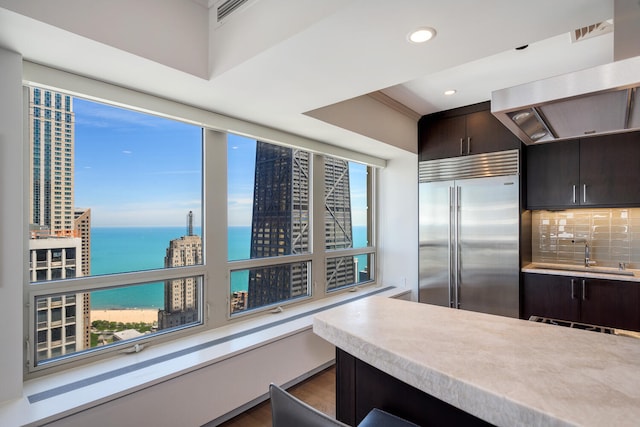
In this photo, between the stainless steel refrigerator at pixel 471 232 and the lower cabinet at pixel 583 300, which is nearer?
the lower cabinet at pixel 583 300

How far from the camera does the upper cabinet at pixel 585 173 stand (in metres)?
3.05

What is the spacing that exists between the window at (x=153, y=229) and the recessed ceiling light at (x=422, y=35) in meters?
1.68

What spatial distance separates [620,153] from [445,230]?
171cm

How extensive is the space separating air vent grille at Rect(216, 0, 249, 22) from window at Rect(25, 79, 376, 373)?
88 cm

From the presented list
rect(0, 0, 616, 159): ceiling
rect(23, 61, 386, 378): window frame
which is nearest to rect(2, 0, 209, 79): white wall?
rect(0, 0, 616, 159): ceiling

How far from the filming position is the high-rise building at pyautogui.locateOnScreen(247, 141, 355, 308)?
3.04 meters

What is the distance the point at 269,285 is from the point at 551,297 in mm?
2804

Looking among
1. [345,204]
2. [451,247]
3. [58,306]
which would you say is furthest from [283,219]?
[451,247]

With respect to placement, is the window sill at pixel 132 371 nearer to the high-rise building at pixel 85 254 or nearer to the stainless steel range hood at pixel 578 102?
the high-rise building at pixel 85 254

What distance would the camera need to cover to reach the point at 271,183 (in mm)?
3160

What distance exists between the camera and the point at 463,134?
148 inches

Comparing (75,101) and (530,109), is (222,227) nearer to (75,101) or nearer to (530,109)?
(75,101)

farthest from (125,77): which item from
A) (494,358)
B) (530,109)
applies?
(494,358)

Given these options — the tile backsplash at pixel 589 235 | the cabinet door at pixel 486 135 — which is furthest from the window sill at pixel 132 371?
the tile backsplash at pixel 589 235
